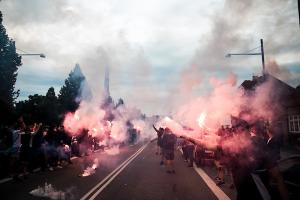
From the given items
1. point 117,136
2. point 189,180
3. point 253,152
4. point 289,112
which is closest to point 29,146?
point 189,180

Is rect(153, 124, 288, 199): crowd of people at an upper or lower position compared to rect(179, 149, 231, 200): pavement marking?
upper

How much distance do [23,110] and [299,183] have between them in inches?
1829

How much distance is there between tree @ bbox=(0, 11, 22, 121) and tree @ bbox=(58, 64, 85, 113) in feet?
49.1

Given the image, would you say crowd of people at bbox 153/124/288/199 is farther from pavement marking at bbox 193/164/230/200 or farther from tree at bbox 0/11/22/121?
tree at bbox 0/11/22/121

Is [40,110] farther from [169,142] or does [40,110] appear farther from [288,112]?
[169,142]

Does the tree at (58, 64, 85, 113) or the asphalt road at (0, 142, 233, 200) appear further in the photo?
the tree at (58, 64, 85, 113)

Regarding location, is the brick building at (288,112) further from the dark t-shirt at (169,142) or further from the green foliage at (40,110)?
the green foliage at (40,110)

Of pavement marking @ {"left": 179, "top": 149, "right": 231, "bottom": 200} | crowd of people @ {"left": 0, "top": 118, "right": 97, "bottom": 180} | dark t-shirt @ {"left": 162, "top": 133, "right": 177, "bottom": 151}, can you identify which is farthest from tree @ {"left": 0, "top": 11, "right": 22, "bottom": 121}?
pavement marking @ {"left": 179, "top": 149, "right": 231, "bottom": 200}

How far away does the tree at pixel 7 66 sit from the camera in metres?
34.8

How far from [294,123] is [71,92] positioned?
30.8 meters

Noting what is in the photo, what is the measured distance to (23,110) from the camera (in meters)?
48.0

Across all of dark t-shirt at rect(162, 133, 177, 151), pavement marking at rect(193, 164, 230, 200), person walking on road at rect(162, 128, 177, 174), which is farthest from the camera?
dark t-shirt at rect(162, 133, 177, 151)

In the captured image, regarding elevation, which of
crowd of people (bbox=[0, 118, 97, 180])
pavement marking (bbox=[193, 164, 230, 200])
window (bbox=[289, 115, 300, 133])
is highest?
window (bbox=[289, 115, 300, 133])

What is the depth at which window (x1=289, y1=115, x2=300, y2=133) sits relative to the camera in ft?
113
